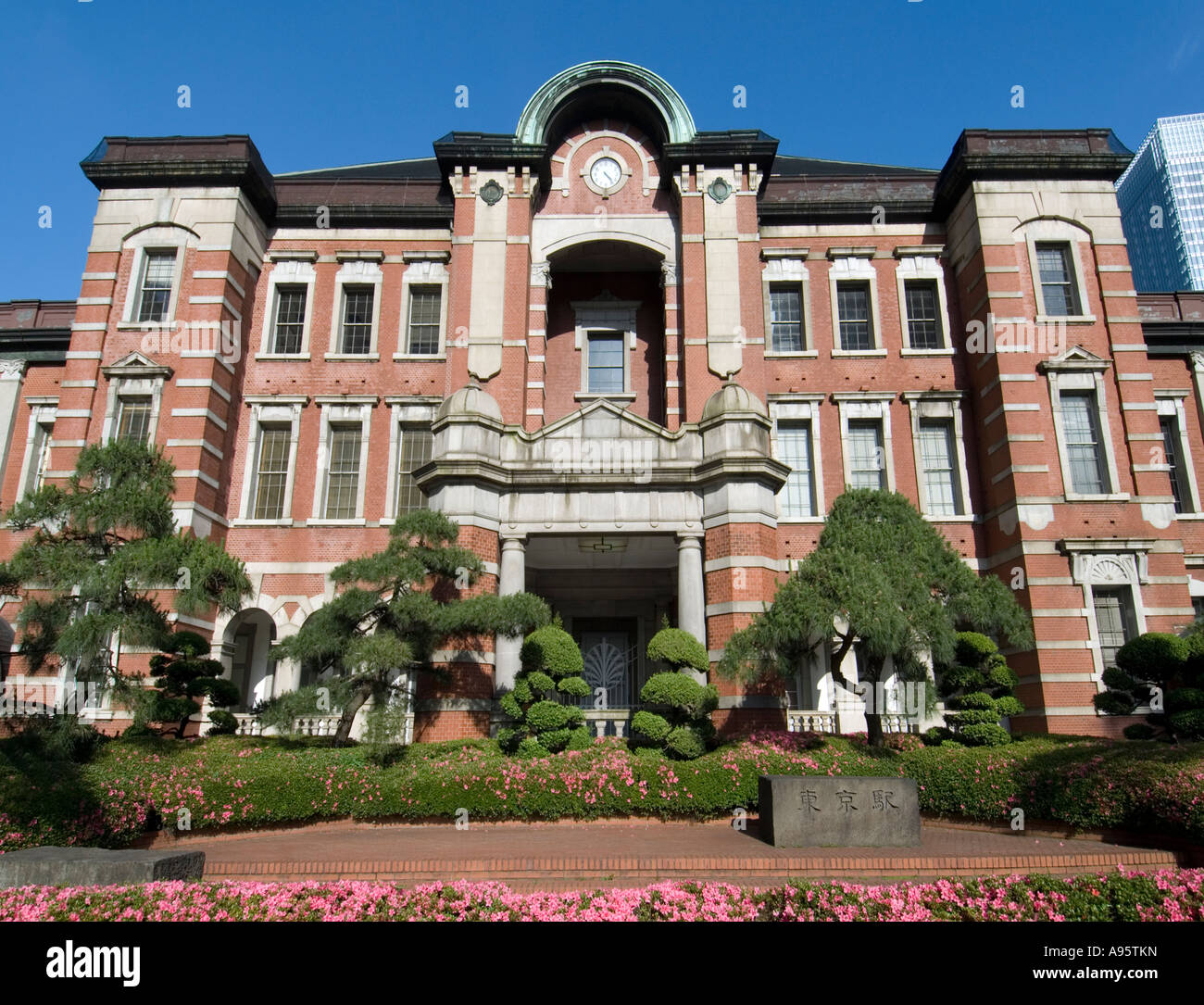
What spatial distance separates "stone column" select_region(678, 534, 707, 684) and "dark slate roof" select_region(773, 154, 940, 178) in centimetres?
1362

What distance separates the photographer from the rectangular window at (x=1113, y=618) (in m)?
18.4

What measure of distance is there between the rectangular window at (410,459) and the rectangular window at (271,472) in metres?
2.85

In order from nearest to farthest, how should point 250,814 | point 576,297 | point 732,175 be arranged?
1. point 250,814
2. point 732,175
3. point 576,297

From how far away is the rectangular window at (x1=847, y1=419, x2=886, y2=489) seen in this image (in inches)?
Answer: 837

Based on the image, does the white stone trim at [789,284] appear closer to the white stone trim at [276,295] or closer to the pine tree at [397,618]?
the pine tree at [397,618]

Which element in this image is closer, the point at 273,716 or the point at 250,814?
the point at 250,814

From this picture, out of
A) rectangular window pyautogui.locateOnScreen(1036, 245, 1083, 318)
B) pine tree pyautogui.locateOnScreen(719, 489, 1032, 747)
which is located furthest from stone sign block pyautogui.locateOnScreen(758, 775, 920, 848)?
rectangular window pyautogui.locateOnScreen(1036, 245, 1083, 318)

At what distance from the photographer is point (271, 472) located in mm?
21516

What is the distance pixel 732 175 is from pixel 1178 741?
15833mm

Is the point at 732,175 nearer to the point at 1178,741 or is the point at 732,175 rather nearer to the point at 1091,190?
the point at 1091,190

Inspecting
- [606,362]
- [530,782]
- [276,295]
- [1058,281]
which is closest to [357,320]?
[276,295]

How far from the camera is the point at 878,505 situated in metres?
15.5

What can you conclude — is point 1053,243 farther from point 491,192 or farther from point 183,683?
point 183,683

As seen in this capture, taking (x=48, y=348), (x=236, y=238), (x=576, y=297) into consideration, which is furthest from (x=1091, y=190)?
(x=48, y=348)
